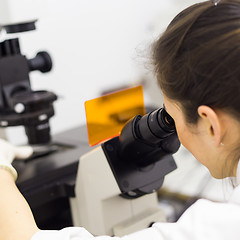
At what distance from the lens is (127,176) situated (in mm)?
905

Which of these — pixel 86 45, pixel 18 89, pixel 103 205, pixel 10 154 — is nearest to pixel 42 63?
pixel 18 89

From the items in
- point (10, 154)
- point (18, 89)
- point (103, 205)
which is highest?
point (18, 89)

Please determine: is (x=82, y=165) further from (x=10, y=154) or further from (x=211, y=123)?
(x=211, y=123)

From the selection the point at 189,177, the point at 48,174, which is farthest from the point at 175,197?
the point at 48,174

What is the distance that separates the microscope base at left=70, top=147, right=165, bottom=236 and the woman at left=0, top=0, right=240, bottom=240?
234mm

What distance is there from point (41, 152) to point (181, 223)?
0.60m

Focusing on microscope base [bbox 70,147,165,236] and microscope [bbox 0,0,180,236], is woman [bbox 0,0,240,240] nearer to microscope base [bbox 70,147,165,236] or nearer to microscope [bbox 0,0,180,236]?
microscope [bbox 0,0,180,236]

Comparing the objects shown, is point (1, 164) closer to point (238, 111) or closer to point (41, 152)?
point (41, 152)

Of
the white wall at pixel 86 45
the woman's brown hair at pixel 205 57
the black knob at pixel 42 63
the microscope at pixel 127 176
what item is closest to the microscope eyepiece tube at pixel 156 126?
the microscope at pixel 127 176

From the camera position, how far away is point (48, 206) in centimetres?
108

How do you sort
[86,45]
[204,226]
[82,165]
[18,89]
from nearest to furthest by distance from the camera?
[204,226]
[82,165]
[18,89]
[86,45]

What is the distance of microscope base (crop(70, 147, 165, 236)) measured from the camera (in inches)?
36.9

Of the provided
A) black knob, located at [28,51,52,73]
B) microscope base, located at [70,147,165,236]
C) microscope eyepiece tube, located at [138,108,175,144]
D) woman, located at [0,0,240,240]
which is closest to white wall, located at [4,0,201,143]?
black knob, located at [28,51,52,73]

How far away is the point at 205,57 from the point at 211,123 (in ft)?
0.34
